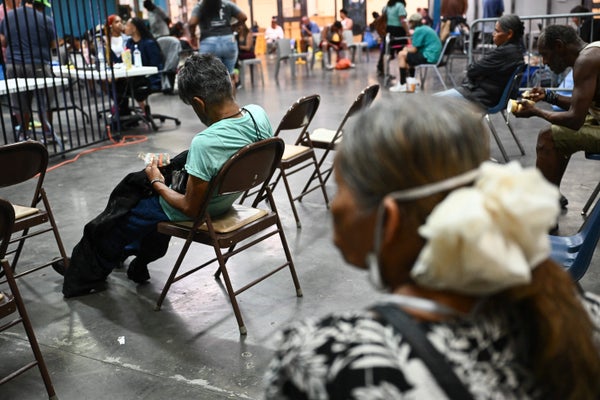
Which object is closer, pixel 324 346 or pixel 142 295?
pixel 324 346

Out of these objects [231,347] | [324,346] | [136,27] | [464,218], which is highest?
[136,27]

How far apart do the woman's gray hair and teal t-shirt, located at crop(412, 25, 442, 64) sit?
819 centimetres

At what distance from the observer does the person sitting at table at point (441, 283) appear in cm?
82

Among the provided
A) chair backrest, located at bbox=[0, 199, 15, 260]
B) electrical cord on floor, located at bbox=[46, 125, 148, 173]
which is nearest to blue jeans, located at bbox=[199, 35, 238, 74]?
electrical cord on floor, located at bbox=[46, 125, 148, 173]

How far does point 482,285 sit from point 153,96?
10284mm

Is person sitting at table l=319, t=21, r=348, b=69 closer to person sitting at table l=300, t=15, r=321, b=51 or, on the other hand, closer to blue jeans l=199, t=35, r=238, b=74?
person sitting at table l=300, t=15, r=321, b=51

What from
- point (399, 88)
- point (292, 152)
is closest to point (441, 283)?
point (292, 152)

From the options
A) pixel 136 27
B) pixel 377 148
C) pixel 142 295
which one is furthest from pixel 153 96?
pixel 377 148

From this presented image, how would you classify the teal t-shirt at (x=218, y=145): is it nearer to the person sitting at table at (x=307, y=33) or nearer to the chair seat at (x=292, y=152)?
the chair seat at (x=292, y=152)

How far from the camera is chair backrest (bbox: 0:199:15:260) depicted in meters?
2.07

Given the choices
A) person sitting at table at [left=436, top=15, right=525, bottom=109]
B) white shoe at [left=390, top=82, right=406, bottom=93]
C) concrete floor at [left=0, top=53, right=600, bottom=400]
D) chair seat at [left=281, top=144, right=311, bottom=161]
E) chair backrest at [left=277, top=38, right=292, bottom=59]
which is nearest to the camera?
concrete floor at [left=0, top=53, right=600, bottom=400]

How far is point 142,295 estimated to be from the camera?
310 centimetres

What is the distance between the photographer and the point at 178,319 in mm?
2844

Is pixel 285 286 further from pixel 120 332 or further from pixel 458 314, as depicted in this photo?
pixel 458 314
